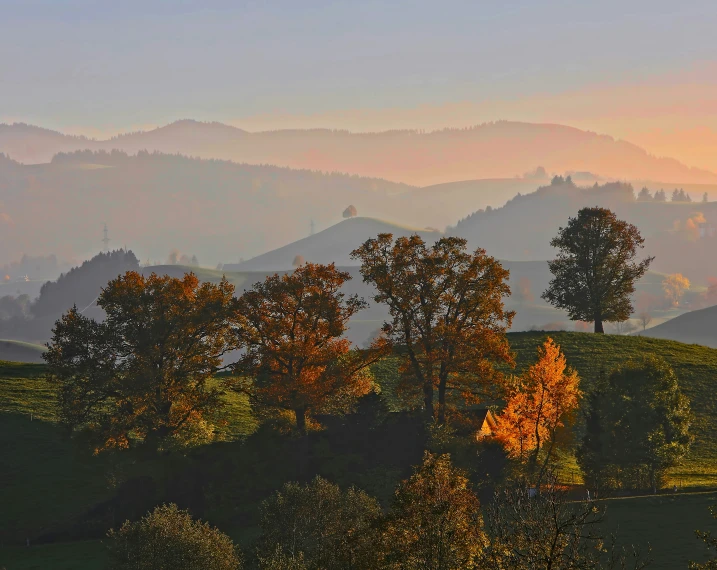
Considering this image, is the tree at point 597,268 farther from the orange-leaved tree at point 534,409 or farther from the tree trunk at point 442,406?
the orange-leaved tree at point 534,409

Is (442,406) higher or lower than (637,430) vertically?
higher

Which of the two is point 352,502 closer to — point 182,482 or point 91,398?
point 182,482

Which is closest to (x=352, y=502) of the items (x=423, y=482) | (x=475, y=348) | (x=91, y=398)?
(x=423, y=482)

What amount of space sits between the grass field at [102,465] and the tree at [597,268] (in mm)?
4738

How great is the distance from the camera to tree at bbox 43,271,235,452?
70.8 metres

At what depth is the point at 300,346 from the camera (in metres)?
72.9

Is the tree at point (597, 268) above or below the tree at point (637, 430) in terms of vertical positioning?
above

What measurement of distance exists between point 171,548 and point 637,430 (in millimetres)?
39037

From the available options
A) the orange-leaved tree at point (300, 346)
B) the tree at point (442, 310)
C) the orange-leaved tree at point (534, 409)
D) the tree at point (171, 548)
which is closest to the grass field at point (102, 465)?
the orange-leaved tree at point (300, 346)

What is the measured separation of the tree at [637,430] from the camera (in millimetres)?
67125

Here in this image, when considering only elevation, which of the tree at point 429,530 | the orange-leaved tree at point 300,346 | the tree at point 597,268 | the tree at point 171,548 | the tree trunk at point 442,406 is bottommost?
the tree at point 171,548

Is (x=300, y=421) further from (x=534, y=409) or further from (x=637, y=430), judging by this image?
(x=637, y=430)

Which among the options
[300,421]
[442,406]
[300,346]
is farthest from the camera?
[300,421]

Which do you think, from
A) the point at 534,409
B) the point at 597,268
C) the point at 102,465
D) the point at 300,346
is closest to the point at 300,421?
the point at 300,346
